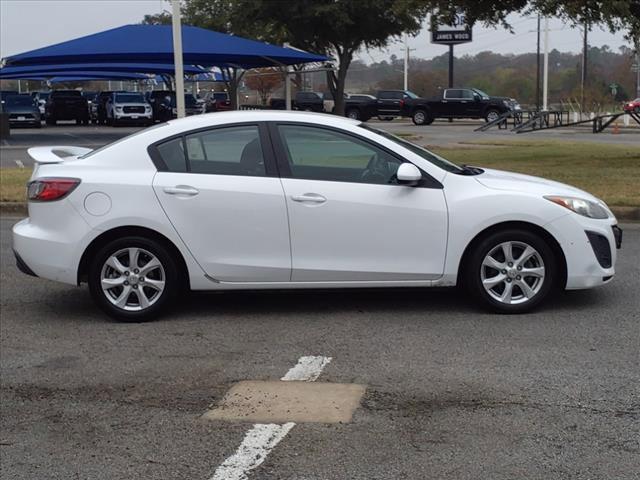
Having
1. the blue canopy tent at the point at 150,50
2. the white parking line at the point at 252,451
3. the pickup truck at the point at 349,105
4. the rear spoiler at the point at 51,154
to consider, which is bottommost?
the white parking line at the point at 252,451

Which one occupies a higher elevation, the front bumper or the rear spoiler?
the rear spoiler

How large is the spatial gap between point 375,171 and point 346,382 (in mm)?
2019

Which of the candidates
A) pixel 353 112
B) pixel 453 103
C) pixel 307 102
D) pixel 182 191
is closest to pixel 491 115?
pixel 453 103

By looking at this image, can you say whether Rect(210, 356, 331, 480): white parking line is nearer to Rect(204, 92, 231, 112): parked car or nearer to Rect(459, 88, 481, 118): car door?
Rect(204, 92, 231, 112): parked car

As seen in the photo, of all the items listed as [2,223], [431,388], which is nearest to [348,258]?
[431,388]

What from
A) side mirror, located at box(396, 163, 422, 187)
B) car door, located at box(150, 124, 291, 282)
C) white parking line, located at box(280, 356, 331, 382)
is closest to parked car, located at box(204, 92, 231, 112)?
car door, located at box(150, 124, 291, 282)

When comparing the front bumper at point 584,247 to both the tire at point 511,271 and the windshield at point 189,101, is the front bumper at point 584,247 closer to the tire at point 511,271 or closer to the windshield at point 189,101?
the tire at point 511,271

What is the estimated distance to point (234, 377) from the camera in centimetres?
534

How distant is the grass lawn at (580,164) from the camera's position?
41.9 feet

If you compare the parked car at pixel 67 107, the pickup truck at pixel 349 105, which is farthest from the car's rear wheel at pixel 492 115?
the parked car at pixel 67 107

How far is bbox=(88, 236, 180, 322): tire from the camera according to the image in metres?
6.52

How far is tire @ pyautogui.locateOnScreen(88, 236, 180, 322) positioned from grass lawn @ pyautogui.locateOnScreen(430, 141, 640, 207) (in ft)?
23.4

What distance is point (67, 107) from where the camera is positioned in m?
47.4

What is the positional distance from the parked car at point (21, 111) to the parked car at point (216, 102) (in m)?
8.75
